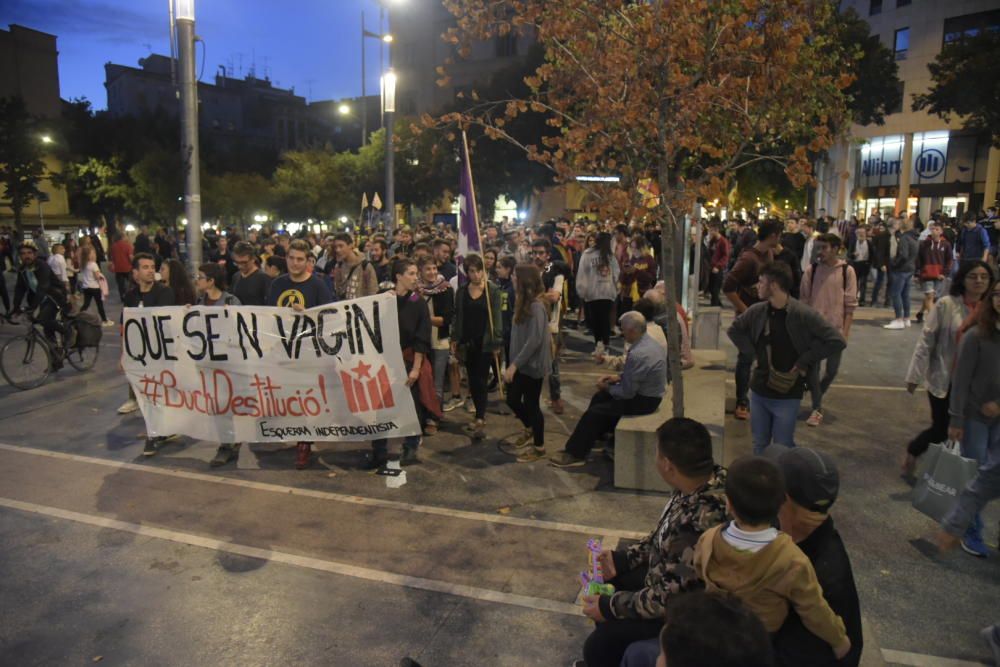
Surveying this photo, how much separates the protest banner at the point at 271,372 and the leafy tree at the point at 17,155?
3989 centimetres

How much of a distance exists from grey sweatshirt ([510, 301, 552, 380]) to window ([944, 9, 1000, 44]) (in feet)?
152

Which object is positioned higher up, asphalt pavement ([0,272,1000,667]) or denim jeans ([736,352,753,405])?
denim jeans ([736,352,753,405])

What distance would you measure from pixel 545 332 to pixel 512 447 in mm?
1278

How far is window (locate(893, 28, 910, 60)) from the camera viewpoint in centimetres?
4731

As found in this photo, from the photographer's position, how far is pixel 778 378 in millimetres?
5480

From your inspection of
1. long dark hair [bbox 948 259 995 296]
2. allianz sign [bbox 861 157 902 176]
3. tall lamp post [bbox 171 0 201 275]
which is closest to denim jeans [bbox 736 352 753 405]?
long dark hair [bbox 948 259 995 296]

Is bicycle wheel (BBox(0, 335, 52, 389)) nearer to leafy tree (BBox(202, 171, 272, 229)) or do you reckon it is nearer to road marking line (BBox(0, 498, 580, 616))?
road marking line (BBox(0, 498, 580, 616))

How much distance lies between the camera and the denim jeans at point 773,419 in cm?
554

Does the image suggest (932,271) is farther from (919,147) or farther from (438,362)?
(919,147)

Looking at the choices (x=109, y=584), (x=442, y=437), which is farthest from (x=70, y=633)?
(x=442, y=437)

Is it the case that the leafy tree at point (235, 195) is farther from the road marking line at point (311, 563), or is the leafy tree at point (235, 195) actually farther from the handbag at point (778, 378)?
the handbag at point (778, 378)

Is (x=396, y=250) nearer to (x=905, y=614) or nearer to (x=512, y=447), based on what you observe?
(x=512, y=447)

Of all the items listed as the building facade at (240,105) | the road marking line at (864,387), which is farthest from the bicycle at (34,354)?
the building facade at (240,105)

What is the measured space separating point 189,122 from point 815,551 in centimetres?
966
